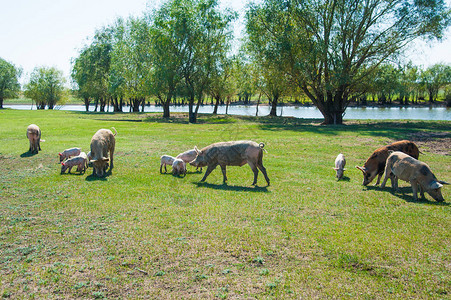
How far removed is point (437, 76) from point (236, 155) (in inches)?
5142

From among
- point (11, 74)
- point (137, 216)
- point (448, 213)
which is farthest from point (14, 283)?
point (11, 74)

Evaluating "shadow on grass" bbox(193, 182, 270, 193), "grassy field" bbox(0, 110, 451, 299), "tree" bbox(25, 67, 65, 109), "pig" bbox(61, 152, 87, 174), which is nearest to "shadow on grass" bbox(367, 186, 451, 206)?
"grassy field" bbox(0, 110, 451, 299)

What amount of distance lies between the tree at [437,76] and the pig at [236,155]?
4904 inches

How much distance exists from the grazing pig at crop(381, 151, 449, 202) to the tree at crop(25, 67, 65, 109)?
332 feet

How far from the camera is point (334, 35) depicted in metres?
40.8

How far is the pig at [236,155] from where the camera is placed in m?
13.1

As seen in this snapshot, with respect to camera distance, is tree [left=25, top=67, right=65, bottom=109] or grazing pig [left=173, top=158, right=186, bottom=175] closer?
grazing pig [left=173, top=158, right=186, bottom=175]

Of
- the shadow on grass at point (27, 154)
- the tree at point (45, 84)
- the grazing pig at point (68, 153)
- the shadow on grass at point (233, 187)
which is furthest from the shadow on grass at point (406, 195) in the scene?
the tree at point (45, 84)

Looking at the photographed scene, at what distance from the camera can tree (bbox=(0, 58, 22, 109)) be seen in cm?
8362

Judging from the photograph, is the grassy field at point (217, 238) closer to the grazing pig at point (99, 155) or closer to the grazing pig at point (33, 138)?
the grazing pig at point (99, 155)

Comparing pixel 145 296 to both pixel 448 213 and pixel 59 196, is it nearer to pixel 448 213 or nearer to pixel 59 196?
pixel 59 196

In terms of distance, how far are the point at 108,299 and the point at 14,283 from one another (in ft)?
6.44

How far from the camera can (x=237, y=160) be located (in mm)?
13375

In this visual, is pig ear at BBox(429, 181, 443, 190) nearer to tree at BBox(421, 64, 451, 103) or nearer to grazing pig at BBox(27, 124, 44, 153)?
grazing pig at BBox(27, 124, 44, 153)
